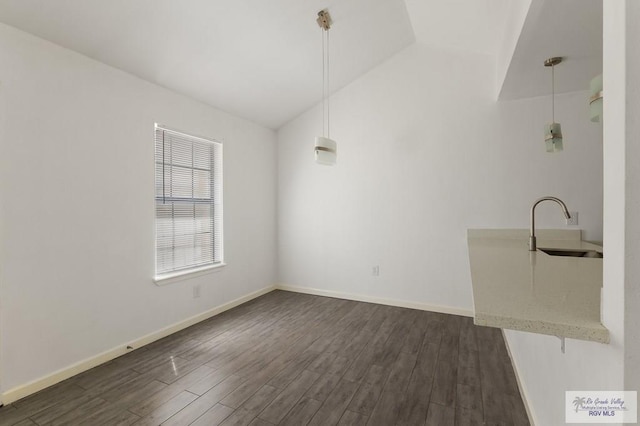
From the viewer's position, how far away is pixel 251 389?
7.15 ft

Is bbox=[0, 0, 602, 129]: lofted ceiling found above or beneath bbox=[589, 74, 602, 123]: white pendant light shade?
above

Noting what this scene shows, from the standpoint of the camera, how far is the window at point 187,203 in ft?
10.5

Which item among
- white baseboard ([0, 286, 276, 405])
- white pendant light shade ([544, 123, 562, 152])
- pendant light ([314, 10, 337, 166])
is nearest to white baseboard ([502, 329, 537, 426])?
white pendant light shade ([544, 123, 562, 152])

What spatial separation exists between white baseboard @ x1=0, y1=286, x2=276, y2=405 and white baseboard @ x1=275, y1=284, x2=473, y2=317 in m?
1.31

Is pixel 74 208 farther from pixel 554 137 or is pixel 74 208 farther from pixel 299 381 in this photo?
pixel 554 137

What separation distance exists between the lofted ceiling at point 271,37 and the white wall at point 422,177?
333 mm

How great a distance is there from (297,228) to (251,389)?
2.80m

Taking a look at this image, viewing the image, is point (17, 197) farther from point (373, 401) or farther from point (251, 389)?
point (373, 401)

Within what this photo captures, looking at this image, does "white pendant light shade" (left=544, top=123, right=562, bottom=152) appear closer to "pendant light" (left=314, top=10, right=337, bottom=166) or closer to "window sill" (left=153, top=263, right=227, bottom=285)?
"pendant light" (left=314, top=10, right=337, bottom=166)

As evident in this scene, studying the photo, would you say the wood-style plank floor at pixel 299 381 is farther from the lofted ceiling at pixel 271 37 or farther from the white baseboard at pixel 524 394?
the lofted ceiling at pixel 271 37

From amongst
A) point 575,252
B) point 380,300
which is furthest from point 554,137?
point 380,300

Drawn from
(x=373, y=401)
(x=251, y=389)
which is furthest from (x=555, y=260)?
(x=251, y=389)

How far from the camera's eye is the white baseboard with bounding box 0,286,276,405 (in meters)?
2.07

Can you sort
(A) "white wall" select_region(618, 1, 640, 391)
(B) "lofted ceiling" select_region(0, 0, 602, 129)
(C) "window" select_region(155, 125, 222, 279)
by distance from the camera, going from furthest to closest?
1. (C) "window" select_region(155, 125, 222, 279)
2. (B) "lofted ceiling" select_region(0, 0, 602, 129)
3. (A) "white wall" select_region(618, 1, 640, 391)
